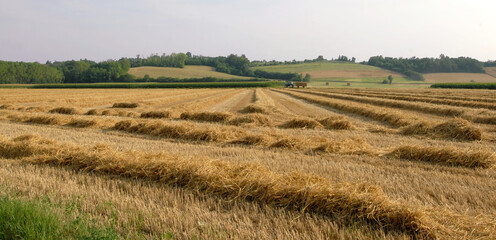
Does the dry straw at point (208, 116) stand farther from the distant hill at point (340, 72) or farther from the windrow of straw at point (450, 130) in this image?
the distant hill at point (340, 72)

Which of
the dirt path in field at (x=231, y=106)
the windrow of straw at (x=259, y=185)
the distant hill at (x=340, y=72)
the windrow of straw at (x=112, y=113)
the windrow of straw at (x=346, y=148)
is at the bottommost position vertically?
the dirt path in field at (x=231, y=106)

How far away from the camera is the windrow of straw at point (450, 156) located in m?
6.62

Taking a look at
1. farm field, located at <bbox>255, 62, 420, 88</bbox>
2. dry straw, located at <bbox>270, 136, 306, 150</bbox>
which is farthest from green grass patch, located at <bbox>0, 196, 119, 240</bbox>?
farm field, located at <bbox>255, 62, 420, 88</bbox>

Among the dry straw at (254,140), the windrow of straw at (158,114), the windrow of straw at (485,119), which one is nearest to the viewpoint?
the dry straw at (254,140)

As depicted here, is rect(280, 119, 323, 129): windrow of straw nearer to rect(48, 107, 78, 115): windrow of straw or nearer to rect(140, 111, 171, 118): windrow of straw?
rect(140, 111, 171, 118): windrow of straw

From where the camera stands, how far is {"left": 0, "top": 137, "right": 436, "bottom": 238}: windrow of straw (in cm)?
371

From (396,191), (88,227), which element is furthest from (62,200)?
(396,191)

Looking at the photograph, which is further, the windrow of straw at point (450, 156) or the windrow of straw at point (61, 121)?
the windrow of straw at point (61, 121)

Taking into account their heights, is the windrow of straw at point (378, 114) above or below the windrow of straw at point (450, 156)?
below

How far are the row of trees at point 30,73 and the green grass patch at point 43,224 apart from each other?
139 m

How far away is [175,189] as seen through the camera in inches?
194

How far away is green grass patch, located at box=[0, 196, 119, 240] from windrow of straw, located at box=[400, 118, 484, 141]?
11117 millimetres

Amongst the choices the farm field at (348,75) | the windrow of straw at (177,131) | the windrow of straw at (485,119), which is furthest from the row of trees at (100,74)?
the windrow of straw at (485,119)

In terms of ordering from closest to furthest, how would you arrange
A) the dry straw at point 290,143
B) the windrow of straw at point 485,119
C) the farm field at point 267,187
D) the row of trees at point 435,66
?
the farm field at point 267,187 < the dry straw at point 290,143 < the windrow of straw at point 485,119 < the row of trees at point 435,66
